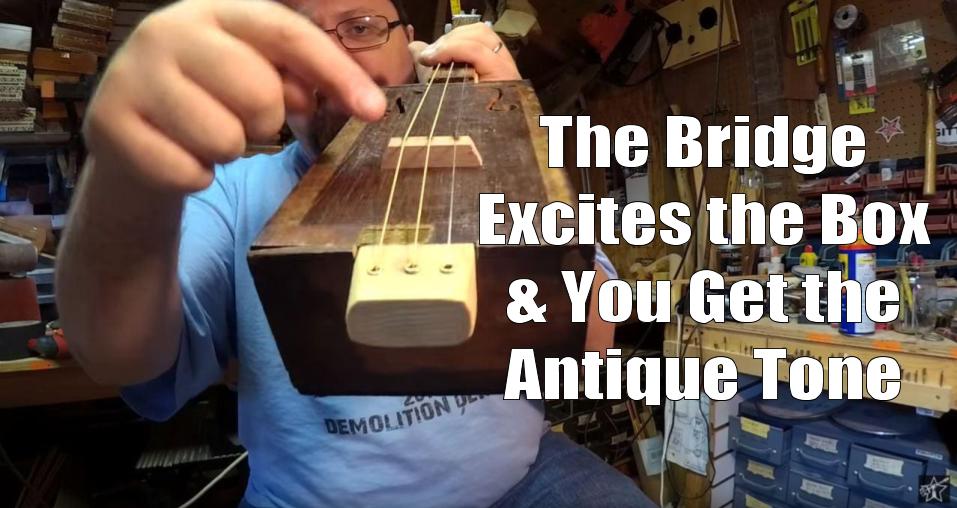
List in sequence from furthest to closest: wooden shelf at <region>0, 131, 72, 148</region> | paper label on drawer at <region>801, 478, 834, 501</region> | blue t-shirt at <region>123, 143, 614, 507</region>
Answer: wooden shelf at <region>0, 131, 72, 148</region> < paper label on drawer at <region>801, 478, 834, 501</region> < blue t-shirt at <region>123, 143, 614, 507</region>

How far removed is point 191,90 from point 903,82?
204cm

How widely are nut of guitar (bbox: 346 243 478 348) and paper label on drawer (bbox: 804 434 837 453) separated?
155cm

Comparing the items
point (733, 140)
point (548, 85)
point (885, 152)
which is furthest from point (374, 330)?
point (548, 85)

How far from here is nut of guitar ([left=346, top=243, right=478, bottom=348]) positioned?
0.94 ft

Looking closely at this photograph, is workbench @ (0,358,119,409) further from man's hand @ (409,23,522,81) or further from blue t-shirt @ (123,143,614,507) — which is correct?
man's hand @ (409,23,522,81)

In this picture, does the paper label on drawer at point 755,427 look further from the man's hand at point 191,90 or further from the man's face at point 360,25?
the man's hand at point 191,90

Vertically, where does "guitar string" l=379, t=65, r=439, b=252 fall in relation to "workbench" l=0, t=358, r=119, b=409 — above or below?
above

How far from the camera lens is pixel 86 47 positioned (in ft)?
6.98

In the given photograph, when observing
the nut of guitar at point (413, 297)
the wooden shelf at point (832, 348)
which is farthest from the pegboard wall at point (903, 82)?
the nut of guitar at point (413, 297)

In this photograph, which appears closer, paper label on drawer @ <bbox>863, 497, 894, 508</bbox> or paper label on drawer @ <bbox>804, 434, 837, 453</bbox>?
paper label on drawer @ <bbox>863, 497, 894, 508</bbox>

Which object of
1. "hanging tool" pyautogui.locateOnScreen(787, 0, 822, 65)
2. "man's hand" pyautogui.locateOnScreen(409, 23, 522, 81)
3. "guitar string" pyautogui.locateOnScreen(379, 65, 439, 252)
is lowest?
"guitar string" pyautogui.locateOnScreen(379, 65, 439, 252)

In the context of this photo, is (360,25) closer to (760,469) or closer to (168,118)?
(168,118)

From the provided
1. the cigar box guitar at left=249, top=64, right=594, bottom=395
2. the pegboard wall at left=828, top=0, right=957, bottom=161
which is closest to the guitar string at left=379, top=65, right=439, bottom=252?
the cigar box guitar at left=249, top=64, right=594, bottom=395

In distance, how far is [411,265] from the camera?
1.00 ft
